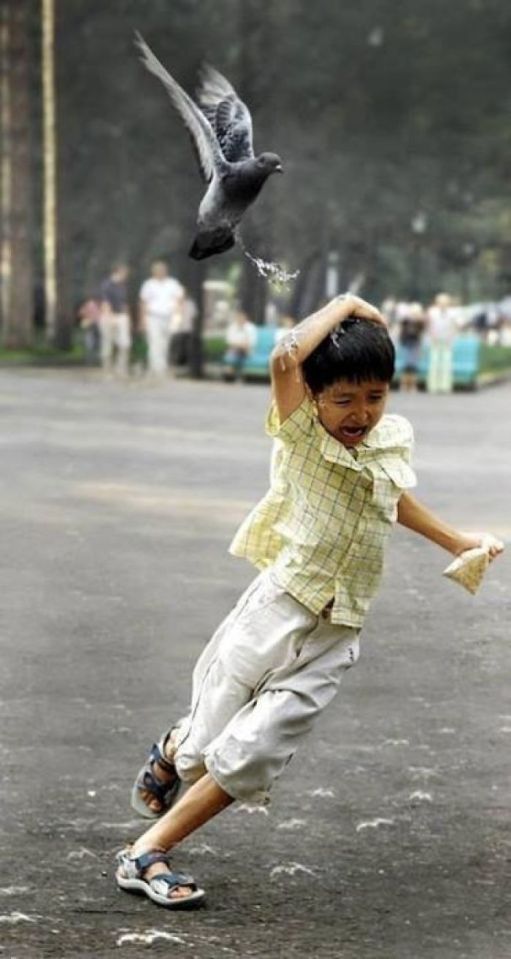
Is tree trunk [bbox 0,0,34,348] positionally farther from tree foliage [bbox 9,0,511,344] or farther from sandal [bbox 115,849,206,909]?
sandal [bbox 115,849,206,909]

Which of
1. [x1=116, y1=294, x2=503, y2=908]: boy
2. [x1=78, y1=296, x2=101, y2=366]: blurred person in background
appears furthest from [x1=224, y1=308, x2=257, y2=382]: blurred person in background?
[x1=116, y1=294, x2=503, y2=908]: boy

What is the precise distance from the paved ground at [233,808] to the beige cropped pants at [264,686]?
331 millimetres

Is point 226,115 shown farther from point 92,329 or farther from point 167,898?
point 92,329

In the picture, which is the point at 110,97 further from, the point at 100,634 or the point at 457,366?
the point at 100,634

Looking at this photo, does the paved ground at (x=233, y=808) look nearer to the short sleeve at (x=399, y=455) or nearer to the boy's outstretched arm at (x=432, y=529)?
the boy's outstretched arm at (x=432, y=529)

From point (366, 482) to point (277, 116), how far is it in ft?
135

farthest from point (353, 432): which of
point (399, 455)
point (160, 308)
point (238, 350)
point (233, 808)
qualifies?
point (238, 350)

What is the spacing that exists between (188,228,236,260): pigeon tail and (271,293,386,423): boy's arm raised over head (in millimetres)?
238

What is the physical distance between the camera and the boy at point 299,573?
4.79 m

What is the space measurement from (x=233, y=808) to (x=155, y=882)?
0.96 meters

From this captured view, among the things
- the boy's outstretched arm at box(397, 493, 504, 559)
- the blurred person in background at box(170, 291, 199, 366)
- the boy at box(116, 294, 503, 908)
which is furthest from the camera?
the blurred person in background at box(170, 291, 199, 366)

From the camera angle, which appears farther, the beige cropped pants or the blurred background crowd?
the blurred background crowd

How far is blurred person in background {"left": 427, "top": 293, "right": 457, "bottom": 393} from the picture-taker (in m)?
32.2

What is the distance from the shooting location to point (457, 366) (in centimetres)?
3375
